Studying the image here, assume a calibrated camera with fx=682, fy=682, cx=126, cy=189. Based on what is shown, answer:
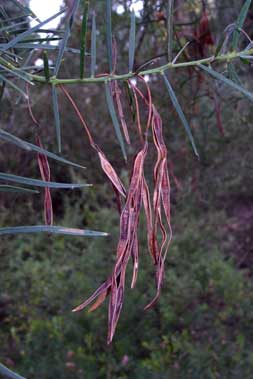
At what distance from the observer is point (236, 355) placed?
3.32 metres

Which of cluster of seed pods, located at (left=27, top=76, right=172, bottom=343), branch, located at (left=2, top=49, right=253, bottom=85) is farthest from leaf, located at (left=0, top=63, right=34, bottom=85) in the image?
cluster of seed pods, located at (left=27, top=76, right=172, bottom=343)

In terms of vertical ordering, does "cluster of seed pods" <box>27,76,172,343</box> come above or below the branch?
below

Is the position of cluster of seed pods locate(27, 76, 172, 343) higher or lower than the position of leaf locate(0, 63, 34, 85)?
lower

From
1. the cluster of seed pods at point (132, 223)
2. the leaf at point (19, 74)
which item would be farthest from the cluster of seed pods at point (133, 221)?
the leaf at point (19, 74)

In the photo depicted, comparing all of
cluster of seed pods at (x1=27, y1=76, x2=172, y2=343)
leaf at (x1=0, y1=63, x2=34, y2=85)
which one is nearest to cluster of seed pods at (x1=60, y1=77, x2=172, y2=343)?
cluster of seed pods at (x1=27, y1=76, x2=172, y2=343)

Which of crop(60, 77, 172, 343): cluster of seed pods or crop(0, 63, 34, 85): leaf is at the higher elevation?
crop(0, 63, 34, 85): leaf

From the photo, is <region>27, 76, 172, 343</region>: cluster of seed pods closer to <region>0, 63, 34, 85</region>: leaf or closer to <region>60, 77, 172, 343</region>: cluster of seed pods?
<region>60, 77, 172, 343</region>: cluster of seed pods

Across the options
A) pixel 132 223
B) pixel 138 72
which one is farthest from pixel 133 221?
pixel 138 72

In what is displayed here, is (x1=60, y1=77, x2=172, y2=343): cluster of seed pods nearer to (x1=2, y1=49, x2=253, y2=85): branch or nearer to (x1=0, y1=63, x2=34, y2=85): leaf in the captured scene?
(x1=2, y1=49, x2=253, y2=85): branch

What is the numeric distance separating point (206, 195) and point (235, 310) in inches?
33.0

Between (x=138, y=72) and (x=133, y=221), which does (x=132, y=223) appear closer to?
(x=133, y=221)

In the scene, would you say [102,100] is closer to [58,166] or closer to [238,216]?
[58,166]

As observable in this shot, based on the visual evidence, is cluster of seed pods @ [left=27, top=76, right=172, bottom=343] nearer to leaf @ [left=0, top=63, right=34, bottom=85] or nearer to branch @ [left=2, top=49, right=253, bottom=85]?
branch @ [left=2, top=49, right=253, bottom=85]

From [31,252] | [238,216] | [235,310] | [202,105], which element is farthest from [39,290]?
[238,216]
